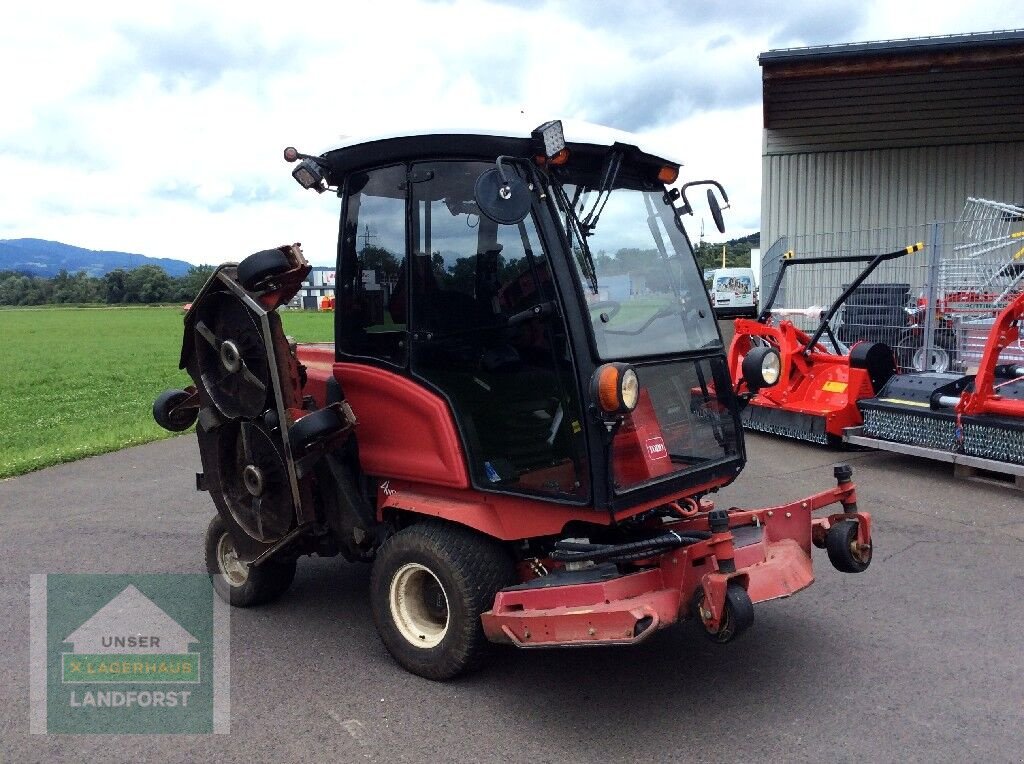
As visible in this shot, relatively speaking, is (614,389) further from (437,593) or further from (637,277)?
(437,593)

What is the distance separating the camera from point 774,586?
338 cm

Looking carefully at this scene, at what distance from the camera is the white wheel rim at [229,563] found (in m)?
4.72

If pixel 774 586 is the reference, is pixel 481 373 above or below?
above

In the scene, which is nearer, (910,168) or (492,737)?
(492,737)

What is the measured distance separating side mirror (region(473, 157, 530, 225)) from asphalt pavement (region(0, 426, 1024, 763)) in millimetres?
1969

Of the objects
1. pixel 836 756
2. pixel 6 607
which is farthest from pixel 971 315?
pixel 6 607

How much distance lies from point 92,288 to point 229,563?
272 feet

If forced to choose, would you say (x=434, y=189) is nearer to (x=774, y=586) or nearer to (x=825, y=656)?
(x=774, y=586)

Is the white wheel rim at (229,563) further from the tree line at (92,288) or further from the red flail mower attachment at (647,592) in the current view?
the tree line at (92,288)

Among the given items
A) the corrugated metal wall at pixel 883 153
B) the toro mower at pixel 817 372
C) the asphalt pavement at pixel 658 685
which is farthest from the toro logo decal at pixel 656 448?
the corrugated metal wall at pixel 883 153

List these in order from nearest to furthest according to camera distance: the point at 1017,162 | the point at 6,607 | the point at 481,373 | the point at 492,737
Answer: the point at 492,737 < the point at 481,373 < the point at 6,607 < the point at 1017,162

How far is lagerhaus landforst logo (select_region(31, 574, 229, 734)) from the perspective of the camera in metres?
3.58

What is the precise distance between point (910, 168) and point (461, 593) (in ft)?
57.2

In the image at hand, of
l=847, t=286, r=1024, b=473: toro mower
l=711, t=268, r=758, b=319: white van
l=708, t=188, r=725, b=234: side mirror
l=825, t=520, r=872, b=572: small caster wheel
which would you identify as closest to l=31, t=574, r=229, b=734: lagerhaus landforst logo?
l=825, t=520, r=872, b=572: small caster wheel
